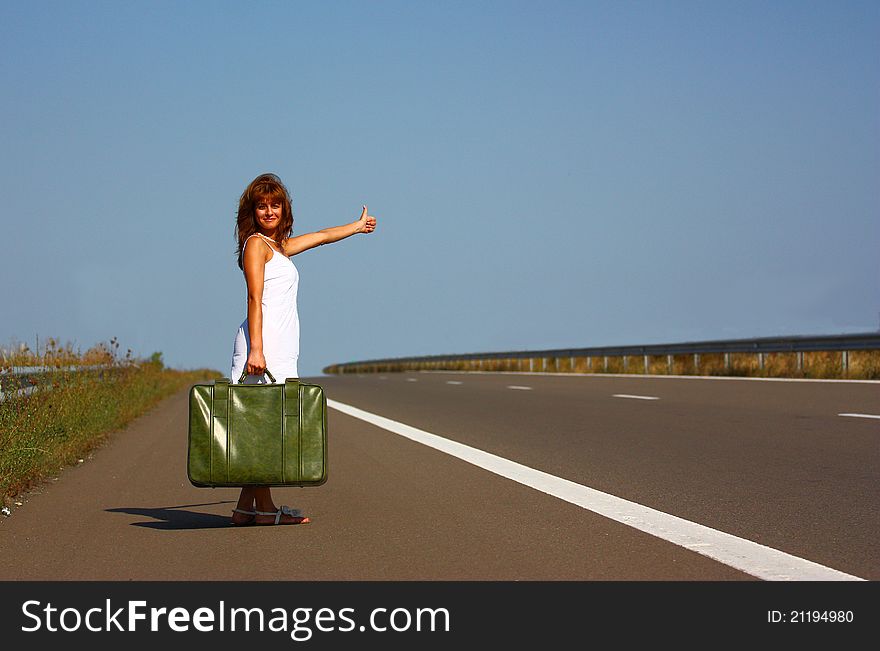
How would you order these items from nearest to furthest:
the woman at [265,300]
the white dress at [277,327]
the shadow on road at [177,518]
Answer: the woman at [265,300] < the white dress at [277,327] < the shadow on road at [177,518]

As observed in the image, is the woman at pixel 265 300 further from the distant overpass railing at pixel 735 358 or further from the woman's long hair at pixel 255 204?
the distant overpass railing at pixel 735 358

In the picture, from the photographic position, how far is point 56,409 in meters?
12.2

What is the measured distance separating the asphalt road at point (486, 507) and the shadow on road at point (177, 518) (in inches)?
0.8

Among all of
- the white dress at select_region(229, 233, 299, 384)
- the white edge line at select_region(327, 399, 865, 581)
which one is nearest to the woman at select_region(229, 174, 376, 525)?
the white dress at select_region(229, 233, 299, 384)

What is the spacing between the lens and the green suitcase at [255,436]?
21.3 feet

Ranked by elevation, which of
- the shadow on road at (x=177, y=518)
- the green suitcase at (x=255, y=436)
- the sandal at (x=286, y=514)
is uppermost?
the green suitcase at (x=255, y=436)

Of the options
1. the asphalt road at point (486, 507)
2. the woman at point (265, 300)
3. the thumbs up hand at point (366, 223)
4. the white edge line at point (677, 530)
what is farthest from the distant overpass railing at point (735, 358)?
the woman at point (265, 300)

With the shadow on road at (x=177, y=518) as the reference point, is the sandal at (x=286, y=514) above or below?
above

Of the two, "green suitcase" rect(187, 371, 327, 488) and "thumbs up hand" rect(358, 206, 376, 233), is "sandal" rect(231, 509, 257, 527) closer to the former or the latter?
"green suitcase" rect(187, 371, 327, 488)

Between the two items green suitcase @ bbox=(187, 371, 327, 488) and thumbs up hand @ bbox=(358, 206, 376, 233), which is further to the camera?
thumbs up hand @ bbox=(358, 206, 376, 233)

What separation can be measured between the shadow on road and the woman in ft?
0.83

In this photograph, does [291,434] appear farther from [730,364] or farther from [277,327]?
[730,364]

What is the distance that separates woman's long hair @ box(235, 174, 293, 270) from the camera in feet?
22.5
